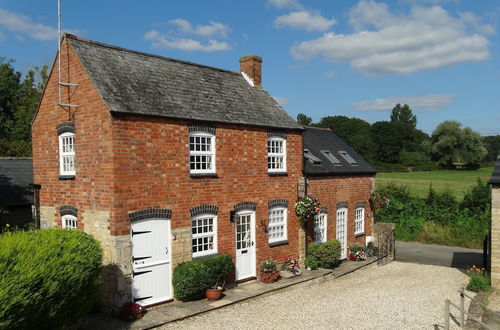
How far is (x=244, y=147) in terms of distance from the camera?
1488 centimetres

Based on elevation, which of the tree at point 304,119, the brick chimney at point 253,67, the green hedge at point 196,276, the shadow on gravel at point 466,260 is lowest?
the shadow on gravel at point 466,260

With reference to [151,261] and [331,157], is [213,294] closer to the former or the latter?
[151,261]

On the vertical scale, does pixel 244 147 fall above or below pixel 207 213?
above

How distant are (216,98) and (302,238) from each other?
685 centimetres

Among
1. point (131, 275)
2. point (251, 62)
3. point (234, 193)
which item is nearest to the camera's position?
point (131, 275)

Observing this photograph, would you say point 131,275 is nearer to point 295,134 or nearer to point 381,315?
point 381,315

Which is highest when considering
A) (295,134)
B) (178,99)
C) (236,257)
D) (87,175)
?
(178,99)

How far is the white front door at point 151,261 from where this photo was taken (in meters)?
11.9

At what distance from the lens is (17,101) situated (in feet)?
150

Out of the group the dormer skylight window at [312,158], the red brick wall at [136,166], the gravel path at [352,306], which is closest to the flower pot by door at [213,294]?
the gravel path at [352,306]

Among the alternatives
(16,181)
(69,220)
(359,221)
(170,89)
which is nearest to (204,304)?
(69,220)

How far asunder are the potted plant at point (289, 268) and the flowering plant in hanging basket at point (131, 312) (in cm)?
621

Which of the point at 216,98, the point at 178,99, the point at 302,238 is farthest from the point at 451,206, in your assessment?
the point at 178,99

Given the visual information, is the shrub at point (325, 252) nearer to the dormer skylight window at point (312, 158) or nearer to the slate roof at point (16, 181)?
the dormer skylight window at point (312, 158)
